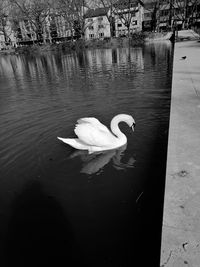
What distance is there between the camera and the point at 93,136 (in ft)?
17.4

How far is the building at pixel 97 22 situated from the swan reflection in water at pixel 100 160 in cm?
8151

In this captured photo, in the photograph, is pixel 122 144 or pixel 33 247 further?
pixel 122 144

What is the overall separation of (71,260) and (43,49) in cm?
5842

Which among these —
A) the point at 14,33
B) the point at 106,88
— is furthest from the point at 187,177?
the point at 14,33

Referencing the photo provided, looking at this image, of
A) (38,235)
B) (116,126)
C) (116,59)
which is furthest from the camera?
(116,59)

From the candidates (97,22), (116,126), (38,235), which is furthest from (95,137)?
(97,22)

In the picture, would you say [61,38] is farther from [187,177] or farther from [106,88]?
[187,177]

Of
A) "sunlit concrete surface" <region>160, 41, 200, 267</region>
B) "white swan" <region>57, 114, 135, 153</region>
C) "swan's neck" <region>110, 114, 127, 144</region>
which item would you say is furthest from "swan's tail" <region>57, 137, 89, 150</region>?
"sunlit concrete surface" <region>160, 41, 200, 267</region>

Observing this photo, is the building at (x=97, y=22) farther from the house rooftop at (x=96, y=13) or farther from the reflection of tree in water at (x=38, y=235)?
the reflection of tree in water at (x=38, y=235)

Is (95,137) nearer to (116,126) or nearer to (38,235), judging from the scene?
(116,126)

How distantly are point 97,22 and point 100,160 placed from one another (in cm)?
8783

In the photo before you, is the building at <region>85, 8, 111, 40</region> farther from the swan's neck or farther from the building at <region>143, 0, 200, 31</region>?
the swan's neck

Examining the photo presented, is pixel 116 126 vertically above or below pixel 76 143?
above

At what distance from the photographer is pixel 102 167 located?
515 centimetres
